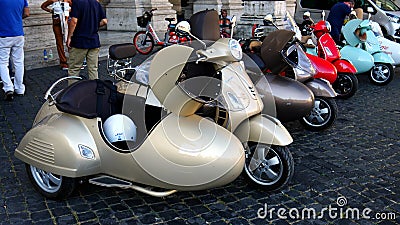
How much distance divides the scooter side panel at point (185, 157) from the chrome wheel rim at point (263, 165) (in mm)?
502

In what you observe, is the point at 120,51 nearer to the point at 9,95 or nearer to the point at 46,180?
the point at 46,180

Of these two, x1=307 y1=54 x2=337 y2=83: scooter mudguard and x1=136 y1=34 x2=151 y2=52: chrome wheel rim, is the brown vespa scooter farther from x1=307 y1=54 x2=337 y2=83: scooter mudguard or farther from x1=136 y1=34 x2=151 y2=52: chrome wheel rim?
x1=136 y1=34 x2=151 y2=52: chrome wheel rim

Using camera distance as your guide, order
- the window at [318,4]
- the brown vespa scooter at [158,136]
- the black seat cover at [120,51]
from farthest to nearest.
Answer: the window at [318,4] < the black seat cover at [120,51] < the brown vespa scooter at [158,136]

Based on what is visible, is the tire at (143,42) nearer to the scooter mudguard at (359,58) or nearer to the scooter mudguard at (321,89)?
the scooter mudguard at (359,58)

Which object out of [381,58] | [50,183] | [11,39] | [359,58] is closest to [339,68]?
[359,58]

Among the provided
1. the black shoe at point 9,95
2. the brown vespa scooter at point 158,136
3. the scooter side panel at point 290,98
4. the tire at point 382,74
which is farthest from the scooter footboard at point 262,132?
the tire at point 382,74

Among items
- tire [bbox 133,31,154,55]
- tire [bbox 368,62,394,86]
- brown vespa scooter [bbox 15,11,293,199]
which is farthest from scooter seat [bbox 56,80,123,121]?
→ tire [bbox 133,31,154,55]

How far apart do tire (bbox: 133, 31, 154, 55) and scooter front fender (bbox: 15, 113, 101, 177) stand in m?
7.88

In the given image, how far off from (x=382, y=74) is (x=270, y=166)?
17.2ft

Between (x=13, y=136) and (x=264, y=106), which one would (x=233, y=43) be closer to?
(x=264, y=106)

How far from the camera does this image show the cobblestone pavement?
342cm

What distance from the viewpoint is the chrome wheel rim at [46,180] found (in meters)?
3.65

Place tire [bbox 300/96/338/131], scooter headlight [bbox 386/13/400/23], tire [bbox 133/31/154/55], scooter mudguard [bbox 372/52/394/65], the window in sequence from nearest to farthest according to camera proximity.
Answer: tire [bbox 300/96/338/131] < scooter mudguard [bbox 372/52/394/65] < tire [bbox 133/31/154/55] < scooter headlight [bbox 386/13/400/23] < the window

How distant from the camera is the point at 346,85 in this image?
23.6 feet
